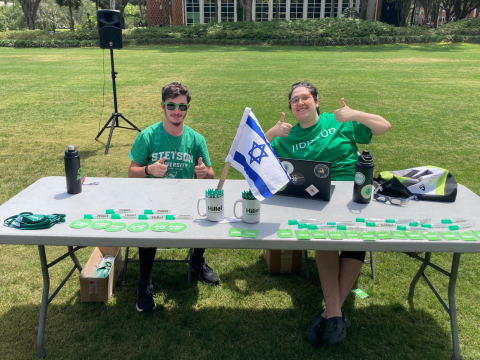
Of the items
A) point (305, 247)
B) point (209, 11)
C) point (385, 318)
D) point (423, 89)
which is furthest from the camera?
point (209, 11)

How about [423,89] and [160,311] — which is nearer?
[160,311]

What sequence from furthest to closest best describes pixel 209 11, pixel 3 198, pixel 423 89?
pixel 209 11 < pixel 423 89 < pixel 3 198

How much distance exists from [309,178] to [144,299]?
1.57 m

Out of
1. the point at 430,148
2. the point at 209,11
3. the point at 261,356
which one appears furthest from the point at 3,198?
the point at 209,11

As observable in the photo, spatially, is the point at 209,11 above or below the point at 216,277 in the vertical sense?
above

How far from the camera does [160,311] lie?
9.98 feet

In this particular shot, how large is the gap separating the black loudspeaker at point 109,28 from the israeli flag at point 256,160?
196 inches

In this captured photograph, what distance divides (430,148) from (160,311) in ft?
19.9

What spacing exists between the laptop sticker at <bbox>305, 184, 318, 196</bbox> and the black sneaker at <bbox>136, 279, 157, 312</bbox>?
1473 mm

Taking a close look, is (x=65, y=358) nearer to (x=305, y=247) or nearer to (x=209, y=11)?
(x=305, y=247)

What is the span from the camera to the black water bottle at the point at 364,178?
8.02 feet

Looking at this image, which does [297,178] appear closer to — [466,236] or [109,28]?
[466,236]

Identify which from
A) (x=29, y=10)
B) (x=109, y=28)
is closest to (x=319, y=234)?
(x=109, y=28)

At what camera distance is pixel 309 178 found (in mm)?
2619
